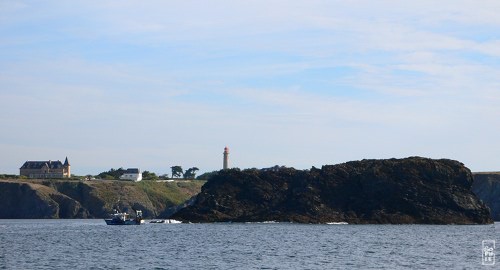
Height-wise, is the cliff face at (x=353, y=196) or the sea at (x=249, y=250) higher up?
the cliff face at (x=353, y=196)

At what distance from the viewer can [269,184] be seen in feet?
600

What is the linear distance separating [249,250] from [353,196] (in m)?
83.7

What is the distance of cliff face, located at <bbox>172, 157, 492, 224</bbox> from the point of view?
17025 centimetres

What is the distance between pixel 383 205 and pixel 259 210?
26.1m

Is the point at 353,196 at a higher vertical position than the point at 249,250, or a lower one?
higher

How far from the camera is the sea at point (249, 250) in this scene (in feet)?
254

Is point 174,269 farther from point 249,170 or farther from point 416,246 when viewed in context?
point 249,170

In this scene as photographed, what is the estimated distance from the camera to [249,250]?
93062mm

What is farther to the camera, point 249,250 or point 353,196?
point 353,196

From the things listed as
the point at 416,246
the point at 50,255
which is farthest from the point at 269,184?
the point at 50,255

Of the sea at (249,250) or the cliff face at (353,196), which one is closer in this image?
the sea at (249,250)

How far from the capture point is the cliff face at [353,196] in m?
170

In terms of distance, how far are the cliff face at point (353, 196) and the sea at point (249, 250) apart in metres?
39.1

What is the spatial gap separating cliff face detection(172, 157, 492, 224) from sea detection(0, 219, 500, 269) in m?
39.1
